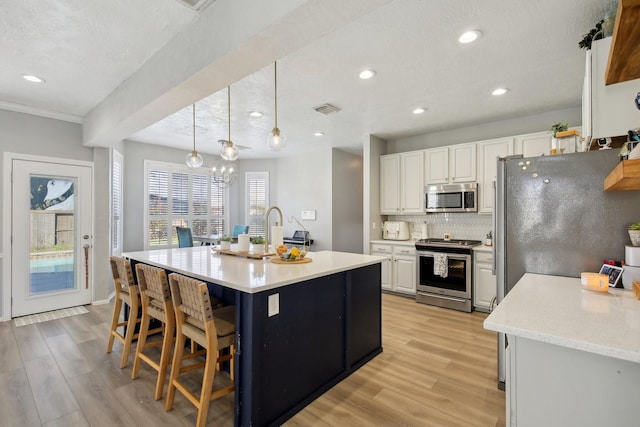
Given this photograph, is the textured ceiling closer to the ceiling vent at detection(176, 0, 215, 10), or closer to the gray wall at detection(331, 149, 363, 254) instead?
the ceiling vent at detection(176, 0, 215, 10)

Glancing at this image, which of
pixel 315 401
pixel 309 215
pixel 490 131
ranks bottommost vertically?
pixel 315 401

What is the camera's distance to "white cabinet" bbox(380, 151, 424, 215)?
495 cm

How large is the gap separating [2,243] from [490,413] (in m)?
5.43

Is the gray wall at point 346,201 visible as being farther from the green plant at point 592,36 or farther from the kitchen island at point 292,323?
the green plant at point 592,36

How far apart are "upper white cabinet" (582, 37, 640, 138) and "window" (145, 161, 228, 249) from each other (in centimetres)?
646

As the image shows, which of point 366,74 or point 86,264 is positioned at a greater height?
point 366,74

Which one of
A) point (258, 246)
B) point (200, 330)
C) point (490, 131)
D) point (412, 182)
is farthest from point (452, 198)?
point (200, 330)

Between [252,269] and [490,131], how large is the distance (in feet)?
13.3

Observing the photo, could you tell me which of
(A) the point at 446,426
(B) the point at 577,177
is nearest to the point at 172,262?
(A) the point at 446,426

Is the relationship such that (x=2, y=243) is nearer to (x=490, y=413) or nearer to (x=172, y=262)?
(x=172, y=262)

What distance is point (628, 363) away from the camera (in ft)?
3.37

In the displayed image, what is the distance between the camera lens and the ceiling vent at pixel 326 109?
12.5ft

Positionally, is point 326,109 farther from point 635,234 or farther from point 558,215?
point 635,234

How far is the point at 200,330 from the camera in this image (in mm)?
2025
